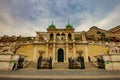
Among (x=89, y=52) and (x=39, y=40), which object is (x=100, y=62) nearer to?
(x=89, y=52)

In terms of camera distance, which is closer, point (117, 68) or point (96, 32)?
point (117, 68)

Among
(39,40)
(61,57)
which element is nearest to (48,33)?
(39,40)

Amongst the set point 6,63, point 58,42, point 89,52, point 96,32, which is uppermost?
point 96,32

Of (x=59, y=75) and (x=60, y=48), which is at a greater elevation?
(x=60, y=48)

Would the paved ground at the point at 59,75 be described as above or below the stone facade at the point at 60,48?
below

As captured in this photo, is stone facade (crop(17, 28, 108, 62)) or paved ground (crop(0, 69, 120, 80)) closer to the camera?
paved ground (crop(0, 69, 120, 80))

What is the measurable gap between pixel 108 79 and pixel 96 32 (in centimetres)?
4537

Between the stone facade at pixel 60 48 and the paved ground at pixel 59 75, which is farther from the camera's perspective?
the stone facade at pixel 60 48

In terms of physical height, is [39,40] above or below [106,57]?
above

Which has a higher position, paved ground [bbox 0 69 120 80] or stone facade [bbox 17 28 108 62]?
stone facade [bbox 17 28 108 62]

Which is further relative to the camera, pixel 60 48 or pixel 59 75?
pixel 60 48

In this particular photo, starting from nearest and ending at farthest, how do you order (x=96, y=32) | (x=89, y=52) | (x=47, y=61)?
1. (x=47, y=61)
2. (x=89, y=52)
3. (x=96, y=32)

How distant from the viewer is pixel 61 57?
36.6 meters

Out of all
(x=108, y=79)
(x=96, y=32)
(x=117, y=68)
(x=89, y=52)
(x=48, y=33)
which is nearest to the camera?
(x=108, y=79)
